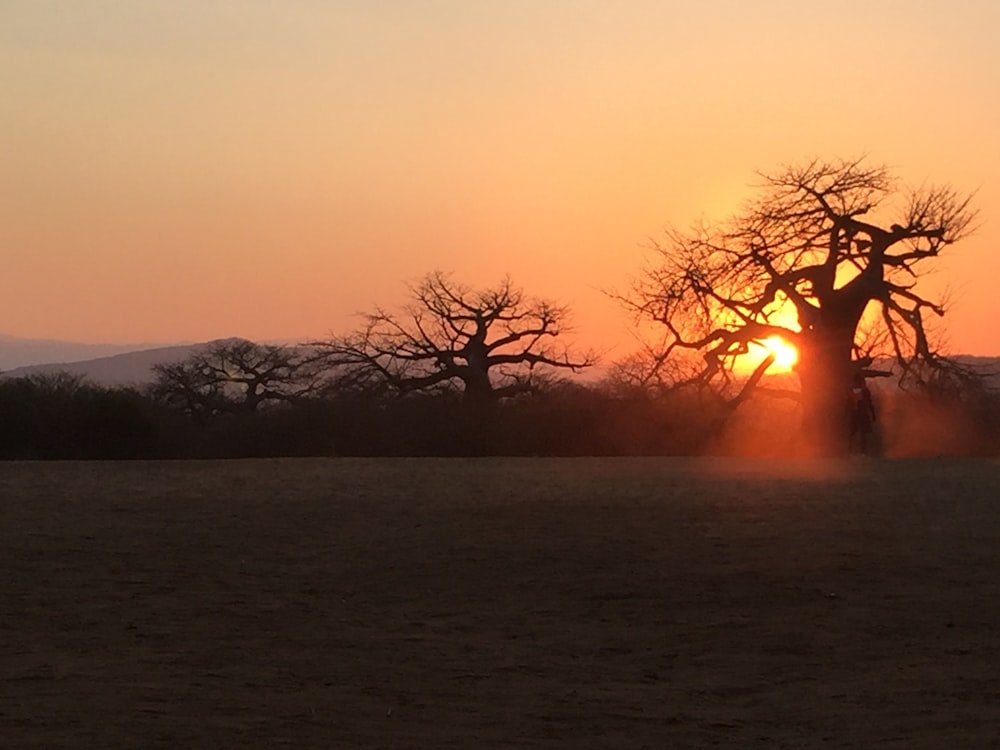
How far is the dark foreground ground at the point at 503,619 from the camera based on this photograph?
7.39m

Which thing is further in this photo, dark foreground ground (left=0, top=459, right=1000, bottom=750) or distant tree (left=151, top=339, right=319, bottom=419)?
distant tree (left=151, top=339, right=319, bottom=419)

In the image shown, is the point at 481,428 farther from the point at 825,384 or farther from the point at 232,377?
the point at 232,377

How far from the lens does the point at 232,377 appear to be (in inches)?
2431

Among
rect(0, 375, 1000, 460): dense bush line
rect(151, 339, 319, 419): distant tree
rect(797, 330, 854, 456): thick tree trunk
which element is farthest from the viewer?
rect(151, 339, 319, 419): distant tree

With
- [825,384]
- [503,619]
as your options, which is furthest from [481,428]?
[503,619]

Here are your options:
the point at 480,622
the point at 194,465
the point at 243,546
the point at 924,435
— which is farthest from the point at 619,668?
the point at 924,435

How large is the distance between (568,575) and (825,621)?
237 centimetres

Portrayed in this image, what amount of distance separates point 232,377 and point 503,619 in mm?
52763

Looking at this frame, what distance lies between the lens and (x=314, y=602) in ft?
35.3

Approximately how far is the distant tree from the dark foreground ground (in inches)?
1315

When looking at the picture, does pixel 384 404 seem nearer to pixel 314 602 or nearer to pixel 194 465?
pixel 194 465

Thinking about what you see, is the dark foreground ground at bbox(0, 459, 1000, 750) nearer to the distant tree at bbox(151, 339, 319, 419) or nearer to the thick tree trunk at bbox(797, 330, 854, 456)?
the thick tree trunk at bbox(797, 330, 854, 456)

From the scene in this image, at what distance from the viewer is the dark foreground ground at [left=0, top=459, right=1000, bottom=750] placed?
7.39 meters

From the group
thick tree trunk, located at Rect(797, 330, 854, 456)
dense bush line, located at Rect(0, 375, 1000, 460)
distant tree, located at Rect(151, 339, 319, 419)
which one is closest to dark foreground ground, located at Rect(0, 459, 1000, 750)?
thick tree trunk, located at Rect(797, 330, 854, 456)
